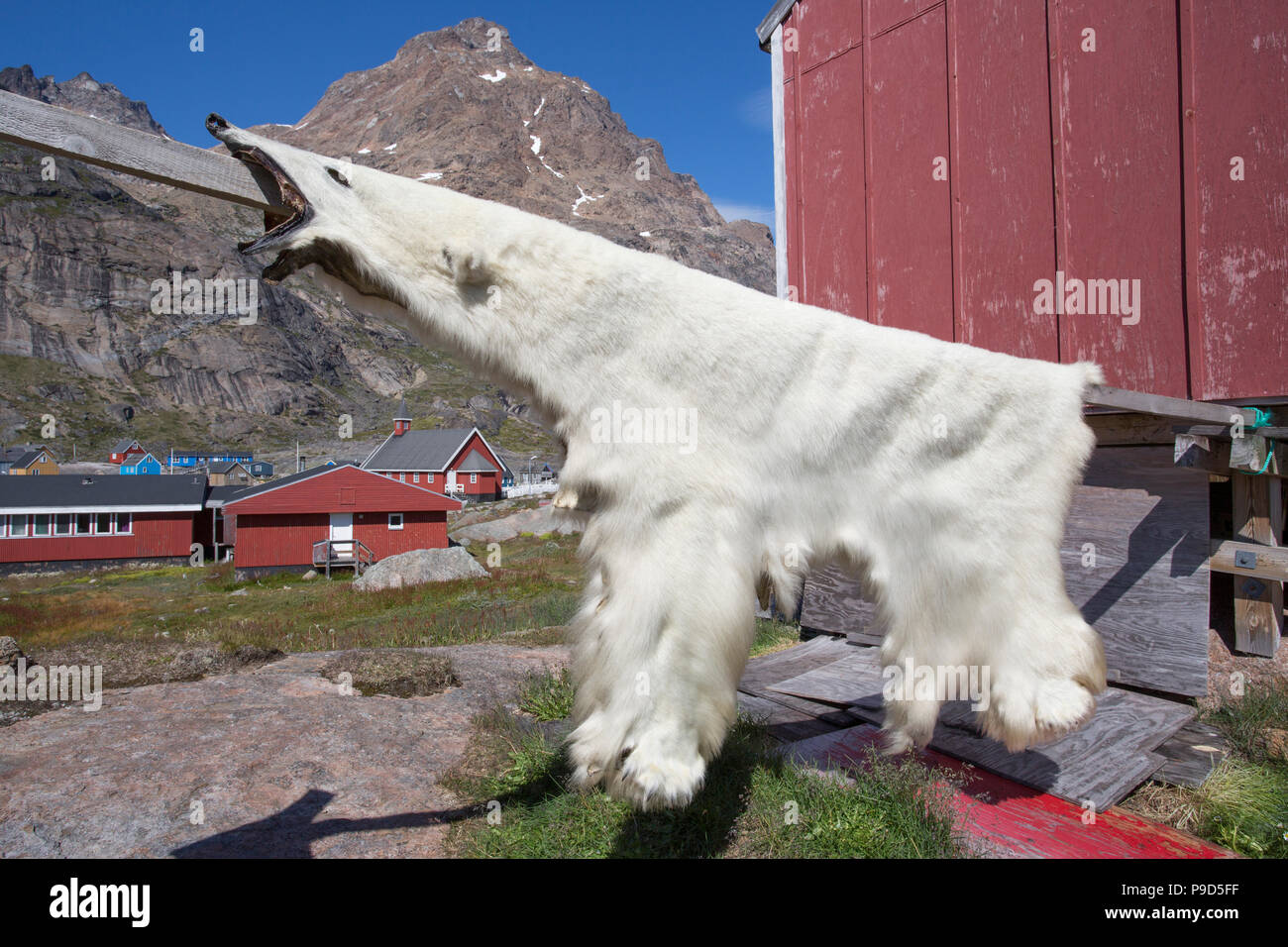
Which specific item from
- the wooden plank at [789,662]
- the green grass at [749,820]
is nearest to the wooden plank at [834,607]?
the wooden plank at [789,662]

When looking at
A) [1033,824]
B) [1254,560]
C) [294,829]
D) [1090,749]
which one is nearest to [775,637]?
[1090,749]

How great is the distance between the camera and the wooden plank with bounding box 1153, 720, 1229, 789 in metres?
4.44

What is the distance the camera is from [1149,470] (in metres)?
5.55

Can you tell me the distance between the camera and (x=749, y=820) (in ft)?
12.3

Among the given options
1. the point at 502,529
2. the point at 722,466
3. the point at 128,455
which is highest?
the point at 128,455

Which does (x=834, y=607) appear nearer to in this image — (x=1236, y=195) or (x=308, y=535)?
(x=1236, y=195)

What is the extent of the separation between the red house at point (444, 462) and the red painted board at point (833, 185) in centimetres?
5751

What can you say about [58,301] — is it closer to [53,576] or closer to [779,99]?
[53,576]

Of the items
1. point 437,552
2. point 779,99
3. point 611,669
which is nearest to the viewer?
point 611,669

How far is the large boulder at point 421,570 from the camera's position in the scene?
94.3ft

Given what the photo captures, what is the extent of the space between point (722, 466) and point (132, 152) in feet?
6.00

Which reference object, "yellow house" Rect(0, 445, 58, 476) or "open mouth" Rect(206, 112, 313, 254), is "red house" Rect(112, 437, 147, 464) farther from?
"open mouth" Rect(206, 112, 313, 254)

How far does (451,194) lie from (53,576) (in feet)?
164

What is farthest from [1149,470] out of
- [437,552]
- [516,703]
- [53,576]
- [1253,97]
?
[53,576]
